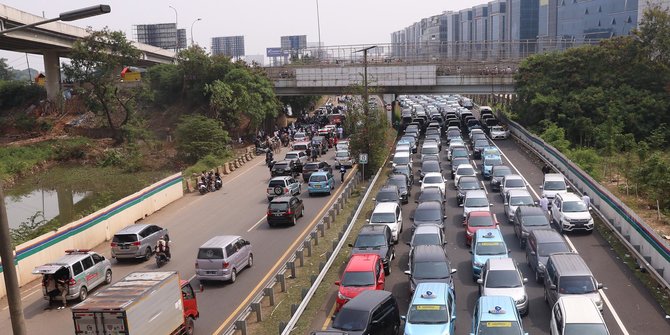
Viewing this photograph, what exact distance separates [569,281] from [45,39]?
60.0 meters

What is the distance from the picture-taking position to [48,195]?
49000mm

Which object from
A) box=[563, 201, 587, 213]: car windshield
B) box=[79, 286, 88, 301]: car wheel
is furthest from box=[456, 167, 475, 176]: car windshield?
box=[79, 286, 88, 301]: car wheel

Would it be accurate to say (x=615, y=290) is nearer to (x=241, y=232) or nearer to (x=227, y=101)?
(x=241, y=232)

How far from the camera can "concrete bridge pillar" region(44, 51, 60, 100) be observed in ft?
241

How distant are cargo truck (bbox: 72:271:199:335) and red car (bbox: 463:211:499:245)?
12.1 m

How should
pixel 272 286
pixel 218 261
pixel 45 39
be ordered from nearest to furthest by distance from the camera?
pixel 272 286 → pixel 218 261 → pixel 45 39

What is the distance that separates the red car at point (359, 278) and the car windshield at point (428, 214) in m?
6.79

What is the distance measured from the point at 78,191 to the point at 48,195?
86.6 inches

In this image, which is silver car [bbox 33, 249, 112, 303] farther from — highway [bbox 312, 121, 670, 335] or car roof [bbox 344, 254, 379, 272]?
car roof [bbox 344, 254, 379, 272]

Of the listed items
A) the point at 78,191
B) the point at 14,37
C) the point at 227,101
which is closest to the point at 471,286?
the point at 78,191

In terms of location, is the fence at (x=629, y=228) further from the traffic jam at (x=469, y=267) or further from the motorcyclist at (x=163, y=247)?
the motorcyclist at (x=163, y=247)

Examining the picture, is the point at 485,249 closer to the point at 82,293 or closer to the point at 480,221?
the point at 480,221

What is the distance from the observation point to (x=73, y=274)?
822 inches

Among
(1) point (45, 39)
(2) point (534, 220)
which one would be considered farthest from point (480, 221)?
(1) point (45, 39)
